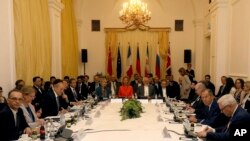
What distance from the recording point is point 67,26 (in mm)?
12086

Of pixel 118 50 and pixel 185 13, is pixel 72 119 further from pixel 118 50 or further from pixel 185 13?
pixel 185 13

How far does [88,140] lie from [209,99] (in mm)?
2177

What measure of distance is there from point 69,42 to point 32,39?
4048 mm

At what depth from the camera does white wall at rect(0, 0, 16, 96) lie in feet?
21.0

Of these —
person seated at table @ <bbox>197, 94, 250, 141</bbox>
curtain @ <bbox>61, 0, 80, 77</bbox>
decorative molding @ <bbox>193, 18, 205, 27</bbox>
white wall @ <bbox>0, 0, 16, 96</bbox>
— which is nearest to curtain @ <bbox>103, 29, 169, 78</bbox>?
decorative molding @ <bbox>193, 18, 205, 27</bbox>

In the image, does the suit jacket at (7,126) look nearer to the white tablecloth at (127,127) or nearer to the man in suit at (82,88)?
the white tablecloth at (127,127)

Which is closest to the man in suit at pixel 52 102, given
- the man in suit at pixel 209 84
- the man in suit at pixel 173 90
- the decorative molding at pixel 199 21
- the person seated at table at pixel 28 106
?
the person seated at table at pixel 28 106

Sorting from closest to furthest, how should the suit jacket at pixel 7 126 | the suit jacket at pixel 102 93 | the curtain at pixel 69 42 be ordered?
1. the suit jacket at pixel 7 126
2. the suit jacket at pixel 102 93
3. the curtain at pixel 69 42

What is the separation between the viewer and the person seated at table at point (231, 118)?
339 cm

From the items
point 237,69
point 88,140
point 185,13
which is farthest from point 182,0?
point 88,140

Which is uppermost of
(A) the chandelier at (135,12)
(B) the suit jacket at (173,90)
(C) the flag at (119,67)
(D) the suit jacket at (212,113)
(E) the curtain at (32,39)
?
(A) the chandelier at (135,12)

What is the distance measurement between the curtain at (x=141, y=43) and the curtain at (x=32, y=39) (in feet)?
16.2

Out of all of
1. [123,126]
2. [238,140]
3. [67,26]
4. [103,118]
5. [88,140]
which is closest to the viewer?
[238,140]

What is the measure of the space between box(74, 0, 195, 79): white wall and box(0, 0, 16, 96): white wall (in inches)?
296
